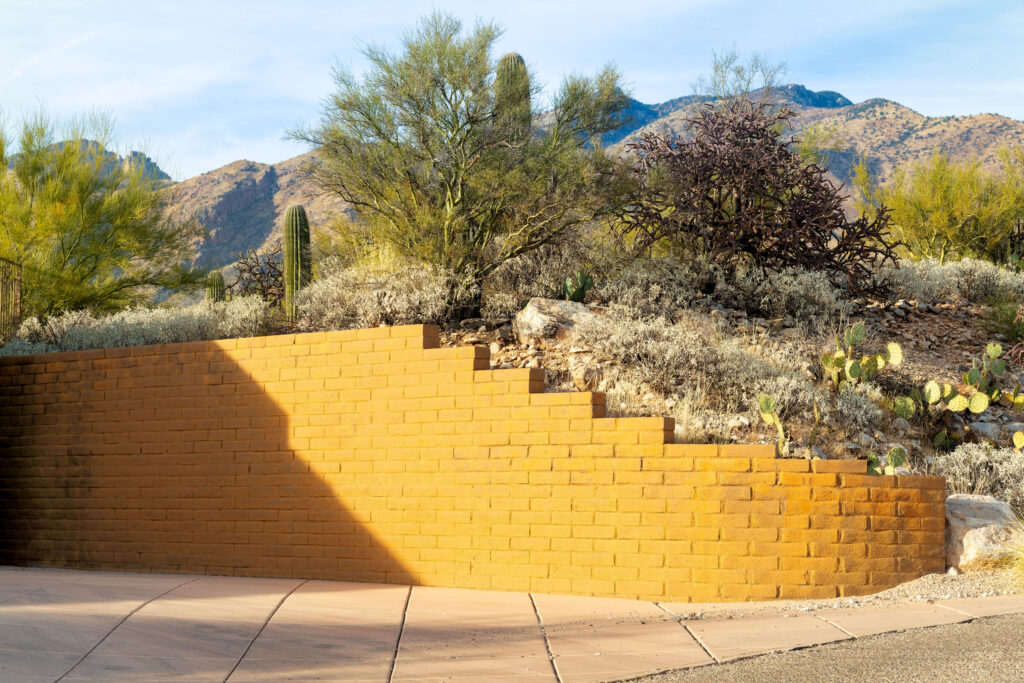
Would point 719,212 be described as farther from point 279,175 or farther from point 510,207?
point 279,175

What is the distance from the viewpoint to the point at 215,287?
61.0ft

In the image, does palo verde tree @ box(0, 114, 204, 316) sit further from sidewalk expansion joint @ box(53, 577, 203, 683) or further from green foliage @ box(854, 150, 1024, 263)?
green foliage @ box(854, 150, 1024, 263)

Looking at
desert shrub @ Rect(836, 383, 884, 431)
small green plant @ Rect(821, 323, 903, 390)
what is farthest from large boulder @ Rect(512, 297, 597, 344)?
desert shrub @ Rect(836, 383, 884, 431)

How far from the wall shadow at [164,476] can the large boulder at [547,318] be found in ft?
10.9

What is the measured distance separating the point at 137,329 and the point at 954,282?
1378cm

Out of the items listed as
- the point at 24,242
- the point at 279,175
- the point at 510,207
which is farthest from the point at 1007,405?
the point at 279,175

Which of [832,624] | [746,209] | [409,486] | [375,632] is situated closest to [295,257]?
[409,486]

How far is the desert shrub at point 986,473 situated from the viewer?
8.75m

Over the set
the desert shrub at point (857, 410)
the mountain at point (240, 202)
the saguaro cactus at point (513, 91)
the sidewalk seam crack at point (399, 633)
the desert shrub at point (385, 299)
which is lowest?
the sidewalk seam crack at point (399, 633)

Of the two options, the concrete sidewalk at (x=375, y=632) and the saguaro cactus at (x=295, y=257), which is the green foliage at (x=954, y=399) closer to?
the concrete sidewalk at (x=375, y=632)

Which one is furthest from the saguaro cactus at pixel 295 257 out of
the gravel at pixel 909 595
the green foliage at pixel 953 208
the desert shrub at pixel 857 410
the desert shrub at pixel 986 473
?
the green foliage at pixel 953 208

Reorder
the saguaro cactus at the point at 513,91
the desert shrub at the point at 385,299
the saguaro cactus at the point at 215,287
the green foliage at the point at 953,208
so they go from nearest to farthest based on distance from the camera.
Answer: the desert shrub at the point at 385,299 < the saguaro cactus at the point at 513,91 < the saguaro cactus at the point at 215,287 < the green foliage at the point at 953,208

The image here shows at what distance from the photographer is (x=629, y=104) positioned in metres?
15.9

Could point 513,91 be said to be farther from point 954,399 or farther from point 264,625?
point 264,625
